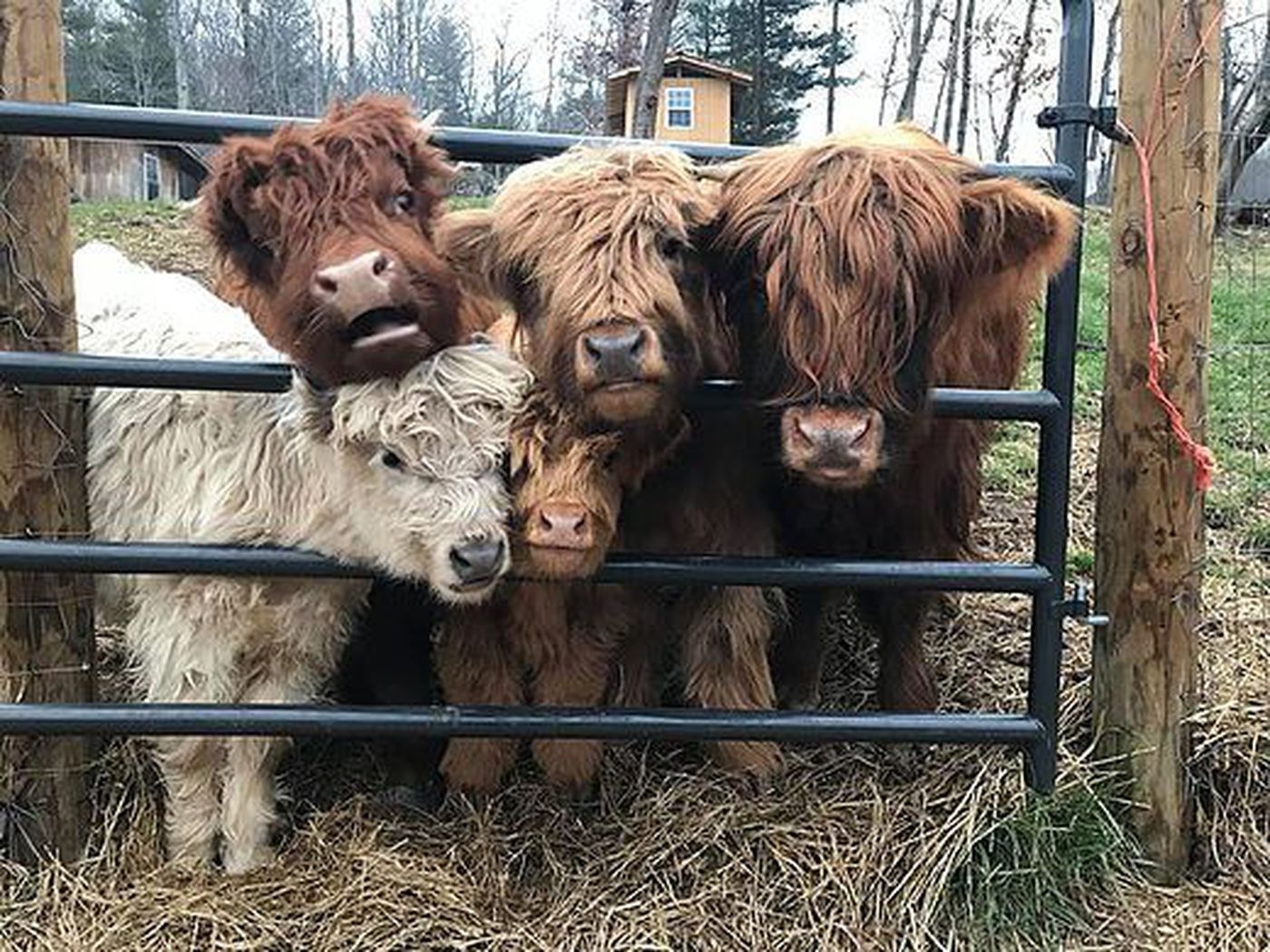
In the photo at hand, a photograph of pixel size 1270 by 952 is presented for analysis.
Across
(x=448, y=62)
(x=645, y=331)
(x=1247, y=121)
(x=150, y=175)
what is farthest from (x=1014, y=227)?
(x=448, y=62)

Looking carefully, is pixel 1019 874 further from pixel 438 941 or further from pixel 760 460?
pixel 438 941

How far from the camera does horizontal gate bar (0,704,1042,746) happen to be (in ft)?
9.66

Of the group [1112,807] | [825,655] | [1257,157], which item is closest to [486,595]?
[825,655]

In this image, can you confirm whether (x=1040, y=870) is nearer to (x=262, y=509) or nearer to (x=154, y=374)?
(x=262, y=509)

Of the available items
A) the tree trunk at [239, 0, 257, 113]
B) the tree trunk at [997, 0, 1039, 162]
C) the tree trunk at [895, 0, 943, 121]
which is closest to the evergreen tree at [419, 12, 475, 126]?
the tree trunk at [239, 0, 257, 113]

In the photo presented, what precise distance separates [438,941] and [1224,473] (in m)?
4.35

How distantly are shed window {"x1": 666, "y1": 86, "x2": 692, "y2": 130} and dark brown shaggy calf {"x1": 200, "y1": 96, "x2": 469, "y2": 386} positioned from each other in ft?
71.4

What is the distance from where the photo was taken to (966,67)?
67.0 ft

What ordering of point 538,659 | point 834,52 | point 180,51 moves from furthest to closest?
point 834,52 → point 180,51 → point 538,659

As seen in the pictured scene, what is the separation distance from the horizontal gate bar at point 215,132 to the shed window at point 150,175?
71.3ft

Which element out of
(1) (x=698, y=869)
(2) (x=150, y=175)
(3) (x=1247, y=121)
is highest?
(2) (x=150, y=175)

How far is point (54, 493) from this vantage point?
10.1ft

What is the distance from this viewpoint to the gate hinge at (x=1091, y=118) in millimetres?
3035

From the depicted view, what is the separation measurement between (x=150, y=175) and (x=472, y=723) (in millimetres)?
23318
